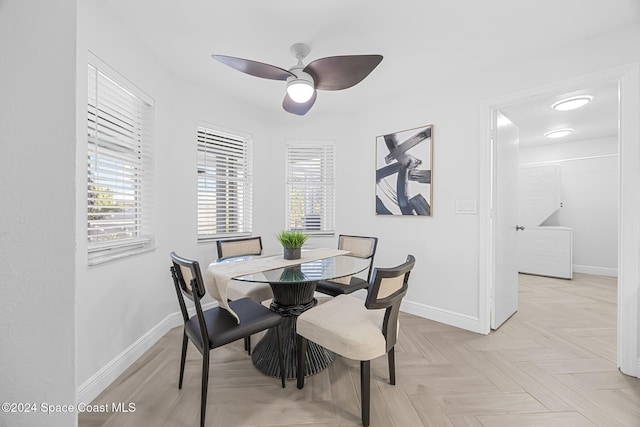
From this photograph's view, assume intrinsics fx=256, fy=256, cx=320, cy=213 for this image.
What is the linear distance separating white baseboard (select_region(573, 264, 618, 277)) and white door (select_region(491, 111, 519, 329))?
10.1ft

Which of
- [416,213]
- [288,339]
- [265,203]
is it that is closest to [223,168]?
[265,203]

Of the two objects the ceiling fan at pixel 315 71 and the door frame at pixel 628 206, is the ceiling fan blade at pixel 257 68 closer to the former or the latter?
the ceiling fan at pixel 315 71

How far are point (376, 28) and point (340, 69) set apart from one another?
501 millimetres

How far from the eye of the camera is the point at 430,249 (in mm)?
2840

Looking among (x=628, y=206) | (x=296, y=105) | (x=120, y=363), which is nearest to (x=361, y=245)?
(x=296, y=105)

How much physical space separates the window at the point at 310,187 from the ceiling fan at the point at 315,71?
1604mm

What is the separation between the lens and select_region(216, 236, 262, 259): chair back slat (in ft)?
8.37

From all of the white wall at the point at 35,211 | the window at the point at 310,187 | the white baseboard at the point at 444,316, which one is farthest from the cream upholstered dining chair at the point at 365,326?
the window at the point at 310,187

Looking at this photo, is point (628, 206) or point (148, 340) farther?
point (148, 340)

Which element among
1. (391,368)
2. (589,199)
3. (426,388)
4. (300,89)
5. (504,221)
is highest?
(300,89)

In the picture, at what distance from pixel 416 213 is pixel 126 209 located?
276 cm

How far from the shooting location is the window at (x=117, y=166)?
172cm

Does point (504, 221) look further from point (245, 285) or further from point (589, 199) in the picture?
point (589, 199)

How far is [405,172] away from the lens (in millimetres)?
2975
